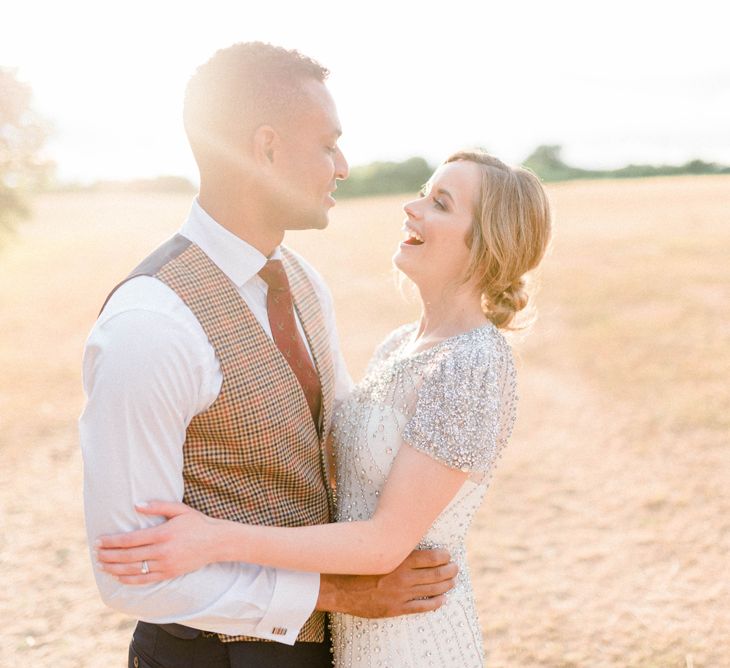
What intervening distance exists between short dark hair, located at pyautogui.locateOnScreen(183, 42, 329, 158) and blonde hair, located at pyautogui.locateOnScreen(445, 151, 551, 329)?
66 cm

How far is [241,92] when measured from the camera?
2.18 m

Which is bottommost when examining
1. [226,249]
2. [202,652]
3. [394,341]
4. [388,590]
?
[202,652]

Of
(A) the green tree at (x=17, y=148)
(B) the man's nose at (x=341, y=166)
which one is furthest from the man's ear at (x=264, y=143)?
(A) the green tree at (x=17, y=148)

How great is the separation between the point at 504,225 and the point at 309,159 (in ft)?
2.12

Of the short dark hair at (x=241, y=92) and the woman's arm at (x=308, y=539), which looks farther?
the short dark hair at (x=241, y=92)

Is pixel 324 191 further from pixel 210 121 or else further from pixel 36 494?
pixel 36 494

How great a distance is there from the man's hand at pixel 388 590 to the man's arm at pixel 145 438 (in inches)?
8.9

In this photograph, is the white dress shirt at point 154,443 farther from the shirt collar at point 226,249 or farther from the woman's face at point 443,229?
the woman's face at point 443,229

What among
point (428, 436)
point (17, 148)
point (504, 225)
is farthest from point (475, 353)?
point (17, 148)

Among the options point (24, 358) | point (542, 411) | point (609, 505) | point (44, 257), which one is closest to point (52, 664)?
point (609, 505)

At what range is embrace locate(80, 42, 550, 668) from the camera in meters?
1.75

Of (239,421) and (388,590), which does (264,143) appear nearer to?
(239,421)

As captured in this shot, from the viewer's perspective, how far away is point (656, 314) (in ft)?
40.9

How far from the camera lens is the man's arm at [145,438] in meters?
1.71
